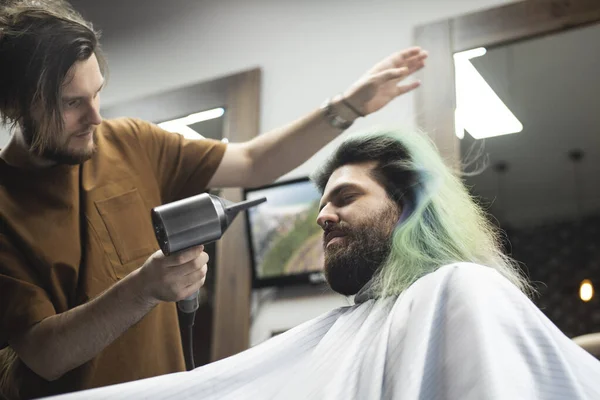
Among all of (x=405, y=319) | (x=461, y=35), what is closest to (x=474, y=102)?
(x=461, y=35)

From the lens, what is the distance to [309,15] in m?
2.29

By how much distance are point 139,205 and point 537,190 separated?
2426mm

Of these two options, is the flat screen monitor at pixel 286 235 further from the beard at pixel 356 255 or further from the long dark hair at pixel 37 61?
the long dark hair at pixel 37 61

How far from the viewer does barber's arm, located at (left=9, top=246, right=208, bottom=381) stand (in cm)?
131

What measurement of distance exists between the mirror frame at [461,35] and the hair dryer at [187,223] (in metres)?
0.77

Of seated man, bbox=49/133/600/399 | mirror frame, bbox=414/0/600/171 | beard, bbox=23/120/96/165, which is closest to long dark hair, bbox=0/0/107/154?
beard, bbox=23/120/96/165

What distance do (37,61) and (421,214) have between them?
34.7 inches

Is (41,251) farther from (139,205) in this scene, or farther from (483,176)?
(483,176)

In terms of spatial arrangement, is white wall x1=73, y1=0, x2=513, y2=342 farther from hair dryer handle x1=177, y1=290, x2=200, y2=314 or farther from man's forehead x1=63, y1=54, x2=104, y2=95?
man's forehead x1=63, y1=54, x2=104, y2=95

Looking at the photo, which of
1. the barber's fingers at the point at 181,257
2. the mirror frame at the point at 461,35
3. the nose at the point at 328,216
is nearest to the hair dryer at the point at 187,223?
the barber's fingers at the point at 181,257

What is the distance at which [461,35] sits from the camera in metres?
2.00

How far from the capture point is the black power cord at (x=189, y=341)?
1621mm

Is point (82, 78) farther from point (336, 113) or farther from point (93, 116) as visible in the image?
point (336, 113)

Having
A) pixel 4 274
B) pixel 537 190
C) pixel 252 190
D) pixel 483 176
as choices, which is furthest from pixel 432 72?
pixel 537 190
